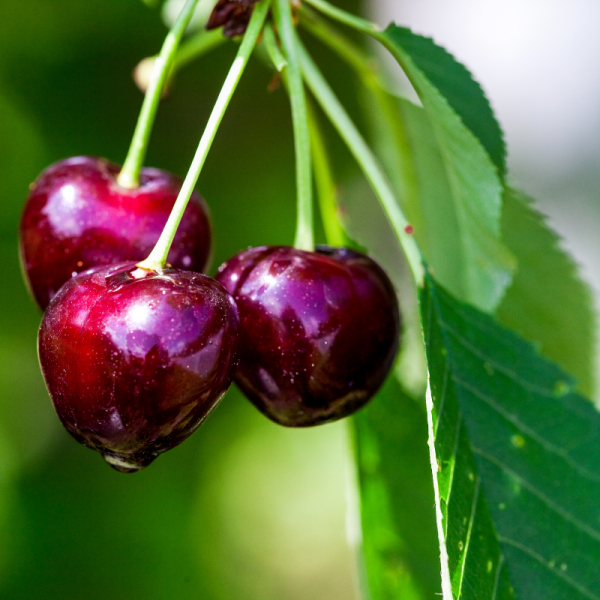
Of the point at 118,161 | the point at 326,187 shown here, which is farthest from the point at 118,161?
the point at 326,187

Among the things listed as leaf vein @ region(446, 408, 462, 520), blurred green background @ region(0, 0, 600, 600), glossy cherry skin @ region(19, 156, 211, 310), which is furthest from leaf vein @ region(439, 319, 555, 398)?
blurred green background @ region(0, 0, 600, 600)

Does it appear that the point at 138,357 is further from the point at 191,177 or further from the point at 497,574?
the point at 497,574

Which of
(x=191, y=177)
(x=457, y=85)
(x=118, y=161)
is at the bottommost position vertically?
(x=118, y=161)

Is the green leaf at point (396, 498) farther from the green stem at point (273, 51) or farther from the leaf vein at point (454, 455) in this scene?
the green stem at point (273, 51)

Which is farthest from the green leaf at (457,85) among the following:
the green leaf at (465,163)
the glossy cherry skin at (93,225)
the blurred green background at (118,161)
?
the blurred green background at (118,161)

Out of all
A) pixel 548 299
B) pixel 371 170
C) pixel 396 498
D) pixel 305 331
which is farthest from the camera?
pixel 548 299
